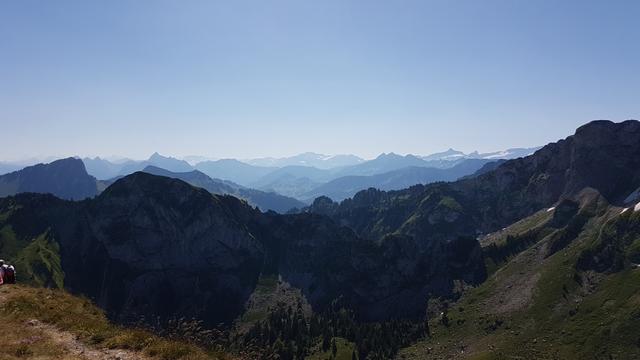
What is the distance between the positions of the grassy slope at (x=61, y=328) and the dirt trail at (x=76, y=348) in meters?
0.28

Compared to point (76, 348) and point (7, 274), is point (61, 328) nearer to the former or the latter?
point (76, 348)

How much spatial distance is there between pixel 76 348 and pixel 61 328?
426 centimetres

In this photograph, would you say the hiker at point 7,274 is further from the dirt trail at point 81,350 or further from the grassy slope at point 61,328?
the dirt trail at point 81,350

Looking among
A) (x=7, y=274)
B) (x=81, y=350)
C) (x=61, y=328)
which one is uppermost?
(x=7, y=274)

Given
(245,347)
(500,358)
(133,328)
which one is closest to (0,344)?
(133,328)

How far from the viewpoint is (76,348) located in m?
25.9

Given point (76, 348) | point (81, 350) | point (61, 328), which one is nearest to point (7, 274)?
point (61, 328)

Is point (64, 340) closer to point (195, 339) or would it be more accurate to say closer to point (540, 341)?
point (195, 339)

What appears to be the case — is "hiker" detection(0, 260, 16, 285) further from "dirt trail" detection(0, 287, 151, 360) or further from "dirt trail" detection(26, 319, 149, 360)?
"dirt trail" detection(26, 319, 149, 360)

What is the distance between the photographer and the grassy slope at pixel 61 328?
2427cm

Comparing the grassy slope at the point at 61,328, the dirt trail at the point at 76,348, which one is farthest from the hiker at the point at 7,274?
the dirt trail at the point at 76,348

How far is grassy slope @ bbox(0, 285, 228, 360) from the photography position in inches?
955

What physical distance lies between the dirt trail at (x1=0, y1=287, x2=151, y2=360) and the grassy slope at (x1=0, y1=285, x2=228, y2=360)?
279 millimetres

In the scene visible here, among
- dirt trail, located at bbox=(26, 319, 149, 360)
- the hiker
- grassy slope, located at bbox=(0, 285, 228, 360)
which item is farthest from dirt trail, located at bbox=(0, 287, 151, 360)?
the hiker
